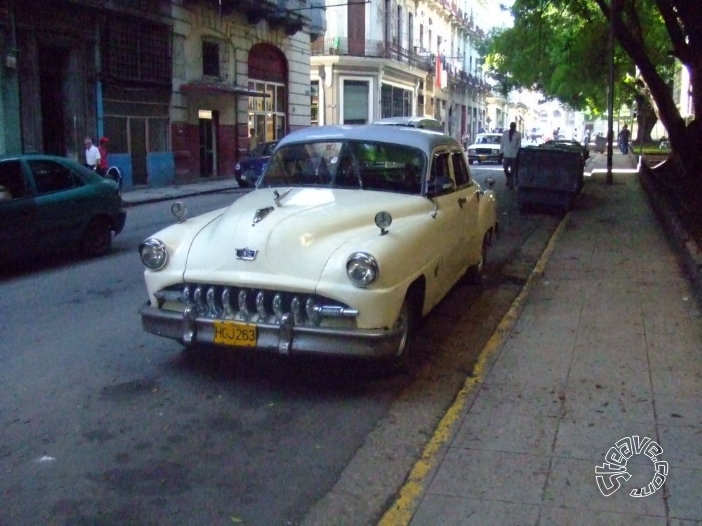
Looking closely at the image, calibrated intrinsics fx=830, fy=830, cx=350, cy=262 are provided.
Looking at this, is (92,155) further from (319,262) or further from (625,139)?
(625,139)

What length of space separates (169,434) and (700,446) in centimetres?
315

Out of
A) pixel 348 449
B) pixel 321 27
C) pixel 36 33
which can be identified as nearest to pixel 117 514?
pixel 348 449

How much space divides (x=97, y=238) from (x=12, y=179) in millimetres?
1709

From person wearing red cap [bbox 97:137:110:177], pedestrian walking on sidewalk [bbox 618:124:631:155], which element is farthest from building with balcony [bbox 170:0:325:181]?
pedestrian walking on sidewalk [bbox 618:124:631:155]

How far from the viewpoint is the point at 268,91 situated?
33.2 m

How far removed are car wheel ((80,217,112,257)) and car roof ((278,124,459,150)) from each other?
481cm

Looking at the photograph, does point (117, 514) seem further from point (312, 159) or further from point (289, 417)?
point (312, 159)

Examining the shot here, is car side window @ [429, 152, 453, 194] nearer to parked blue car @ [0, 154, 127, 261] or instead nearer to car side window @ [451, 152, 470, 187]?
car side window @ [451, 152, 470, 187]

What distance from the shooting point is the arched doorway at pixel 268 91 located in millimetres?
31797

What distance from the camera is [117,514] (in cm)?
407

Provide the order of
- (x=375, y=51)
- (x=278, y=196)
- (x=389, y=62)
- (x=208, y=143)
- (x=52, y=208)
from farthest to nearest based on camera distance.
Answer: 1. (x=389, y=62)
2. (x=375, y=51)
3. (x=208, y=143)
4. (x=52, y=208)
5. (x=278, y=196)

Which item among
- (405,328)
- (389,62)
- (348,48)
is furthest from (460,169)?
(389,62)

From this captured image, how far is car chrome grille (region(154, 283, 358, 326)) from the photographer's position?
5434 millimetres

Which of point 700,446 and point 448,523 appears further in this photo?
point 700,446
